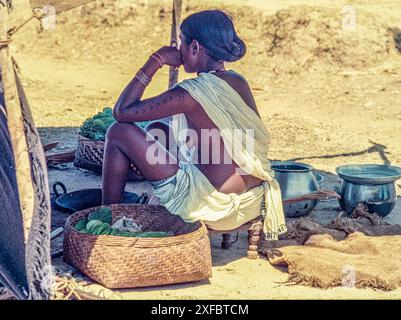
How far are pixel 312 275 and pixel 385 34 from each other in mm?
7159

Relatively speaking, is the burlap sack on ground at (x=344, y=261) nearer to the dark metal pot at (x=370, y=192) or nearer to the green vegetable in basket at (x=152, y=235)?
the dark metal pot at (x=370, y=192)

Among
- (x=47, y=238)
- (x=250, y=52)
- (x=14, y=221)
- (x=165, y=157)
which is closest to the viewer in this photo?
(x=47, y=238)

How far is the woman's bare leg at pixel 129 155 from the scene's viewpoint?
454 cm

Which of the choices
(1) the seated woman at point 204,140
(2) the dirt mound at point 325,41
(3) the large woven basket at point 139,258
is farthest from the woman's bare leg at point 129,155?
(2) the dirt mound at point 325,41

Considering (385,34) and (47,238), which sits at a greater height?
(385,34)

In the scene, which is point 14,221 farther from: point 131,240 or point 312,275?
point 312,275

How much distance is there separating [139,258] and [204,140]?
814 millimetres

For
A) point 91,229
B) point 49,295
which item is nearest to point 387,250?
point 91,229

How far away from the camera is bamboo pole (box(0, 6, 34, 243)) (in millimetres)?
3373

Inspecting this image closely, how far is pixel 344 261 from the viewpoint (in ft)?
15.0

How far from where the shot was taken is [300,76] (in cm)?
1070

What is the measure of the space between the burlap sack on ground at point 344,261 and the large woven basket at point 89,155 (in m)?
1.74

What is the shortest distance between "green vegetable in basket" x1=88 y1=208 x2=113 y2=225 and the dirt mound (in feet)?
22.1

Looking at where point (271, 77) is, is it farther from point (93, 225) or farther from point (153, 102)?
point (93, 225)
